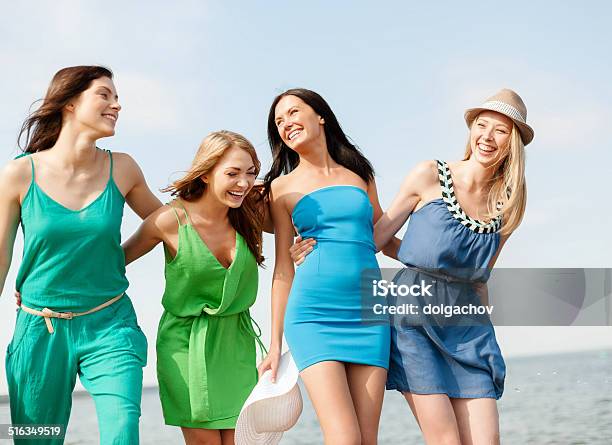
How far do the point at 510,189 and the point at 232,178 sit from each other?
4.78 ft

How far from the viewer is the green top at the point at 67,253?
389cm

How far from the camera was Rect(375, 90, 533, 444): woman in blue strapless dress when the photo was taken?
3879 mm

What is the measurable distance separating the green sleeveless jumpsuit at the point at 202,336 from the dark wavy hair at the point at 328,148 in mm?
500

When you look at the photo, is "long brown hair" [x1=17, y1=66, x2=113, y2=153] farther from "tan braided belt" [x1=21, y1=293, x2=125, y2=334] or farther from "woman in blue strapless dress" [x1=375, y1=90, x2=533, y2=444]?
"woman in blue strapless dress" [x1=375, y1=90, x2=533, y2=444]

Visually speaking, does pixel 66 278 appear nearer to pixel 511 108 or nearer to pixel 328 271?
pixel 328 271

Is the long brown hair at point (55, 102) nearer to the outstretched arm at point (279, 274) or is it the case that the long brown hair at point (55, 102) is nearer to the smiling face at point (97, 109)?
the smiling face at point (97, 109)

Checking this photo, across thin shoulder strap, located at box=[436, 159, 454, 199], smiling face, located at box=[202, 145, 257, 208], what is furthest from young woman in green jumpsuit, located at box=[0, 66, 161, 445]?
thin shoulder strap, located at box=[436, 159, 454, 199]

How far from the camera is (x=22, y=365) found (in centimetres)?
392

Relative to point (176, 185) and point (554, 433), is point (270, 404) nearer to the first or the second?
point (176, 185)

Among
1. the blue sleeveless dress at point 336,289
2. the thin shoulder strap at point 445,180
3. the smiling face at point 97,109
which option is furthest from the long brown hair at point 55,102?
the thin shoulder strap at point 445,180

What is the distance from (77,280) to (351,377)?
1439mm

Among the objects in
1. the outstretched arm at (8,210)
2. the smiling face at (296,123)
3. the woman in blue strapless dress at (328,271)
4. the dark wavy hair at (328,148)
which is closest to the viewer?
the woman in blue strapless dress at (328,271)

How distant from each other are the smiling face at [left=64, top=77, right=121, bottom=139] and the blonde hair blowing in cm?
200

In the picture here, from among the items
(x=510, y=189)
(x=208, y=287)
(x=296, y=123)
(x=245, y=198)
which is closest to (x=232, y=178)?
(x=245, y=198)
